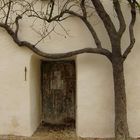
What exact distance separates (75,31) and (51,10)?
0.86 metres

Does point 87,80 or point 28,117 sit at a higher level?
point 87,80

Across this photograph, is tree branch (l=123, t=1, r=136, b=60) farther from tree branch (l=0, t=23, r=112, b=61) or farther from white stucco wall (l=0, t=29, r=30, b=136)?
white stucco wall (l=0, t=29, r=30, b=136)

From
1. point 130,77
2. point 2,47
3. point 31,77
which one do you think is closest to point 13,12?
point 2,47

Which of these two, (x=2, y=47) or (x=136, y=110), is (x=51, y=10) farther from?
(x=136, y=110)

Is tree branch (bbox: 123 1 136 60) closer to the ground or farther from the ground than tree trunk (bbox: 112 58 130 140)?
farther from the ground

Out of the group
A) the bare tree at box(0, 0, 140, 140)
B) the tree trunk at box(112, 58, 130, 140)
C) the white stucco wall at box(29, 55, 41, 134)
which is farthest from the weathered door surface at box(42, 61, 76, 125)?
the tree trunk at box(112, 58, 130, 140)

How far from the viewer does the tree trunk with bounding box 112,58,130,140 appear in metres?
7.94

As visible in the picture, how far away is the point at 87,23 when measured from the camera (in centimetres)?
812

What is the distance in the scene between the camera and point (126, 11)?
830 cm

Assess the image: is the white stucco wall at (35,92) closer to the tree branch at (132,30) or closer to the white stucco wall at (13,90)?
the white stucco wall at (13,90)

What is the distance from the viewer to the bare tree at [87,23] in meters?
7.95

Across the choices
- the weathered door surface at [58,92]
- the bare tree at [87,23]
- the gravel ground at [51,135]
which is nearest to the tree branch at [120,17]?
the bare tree at [87,23]

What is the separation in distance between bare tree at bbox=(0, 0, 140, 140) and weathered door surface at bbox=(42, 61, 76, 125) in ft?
3.50

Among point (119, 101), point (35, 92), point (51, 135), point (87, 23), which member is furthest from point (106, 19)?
point (51, 135)
